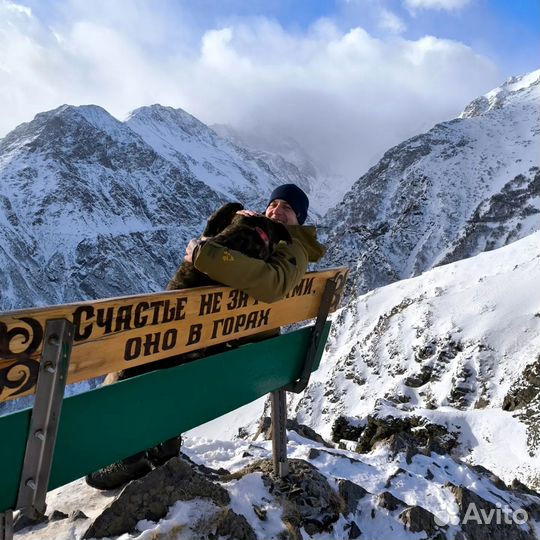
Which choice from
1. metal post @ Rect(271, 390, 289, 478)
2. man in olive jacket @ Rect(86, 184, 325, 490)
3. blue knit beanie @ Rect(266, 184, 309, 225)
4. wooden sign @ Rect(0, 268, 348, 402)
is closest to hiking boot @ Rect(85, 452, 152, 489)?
man in olive jacket @ Rect(86, 184, 325, 490)

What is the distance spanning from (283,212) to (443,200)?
145619 millimetres

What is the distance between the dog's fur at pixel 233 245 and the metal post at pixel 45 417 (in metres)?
1.17

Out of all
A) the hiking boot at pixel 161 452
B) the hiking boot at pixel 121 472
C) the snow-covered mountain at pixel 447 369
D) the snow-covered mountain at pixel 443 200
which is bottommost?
the snow-covered mountain at pixel 447 369

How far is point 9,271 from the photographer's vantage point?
168750mm

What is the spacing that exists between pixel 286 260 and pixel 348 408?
34.3 m

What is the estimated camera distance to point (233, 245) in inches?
131

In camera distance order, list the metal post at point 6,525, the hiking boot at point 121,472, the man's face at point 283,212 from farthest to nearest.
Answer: the hiking boot at point 121,472 → the man's face at point 283,212 → the metal post at point 6,525

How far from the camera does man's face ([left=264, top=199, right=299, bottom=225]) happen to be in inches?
162

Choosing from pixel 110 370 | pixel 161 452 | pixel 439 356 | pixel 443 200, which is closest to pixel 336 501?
pixel 161 452

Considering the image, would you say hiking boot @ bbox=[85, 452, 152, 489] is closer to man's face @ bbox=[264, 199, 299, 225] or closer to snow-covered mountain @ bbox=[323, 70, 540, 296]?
man's face @ bbox=[264, 199, 299, 225]

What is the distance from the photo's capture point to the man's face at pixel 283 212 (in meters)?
4.11

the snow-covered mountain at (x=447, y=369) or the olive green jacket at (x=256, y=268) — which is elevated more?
the olive green jacket at (x=256, y=268)

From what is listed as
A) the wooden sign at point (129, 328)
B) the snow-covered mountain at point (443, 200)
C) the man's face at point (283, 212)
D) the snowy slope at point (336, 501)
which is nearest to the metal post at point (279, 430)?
the snowy slope at point (336, 501)

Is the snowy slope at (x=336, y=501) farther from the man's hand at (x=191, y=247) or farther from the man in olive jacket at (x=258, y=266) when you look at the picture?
the man's hand at (x=191, y=247)
